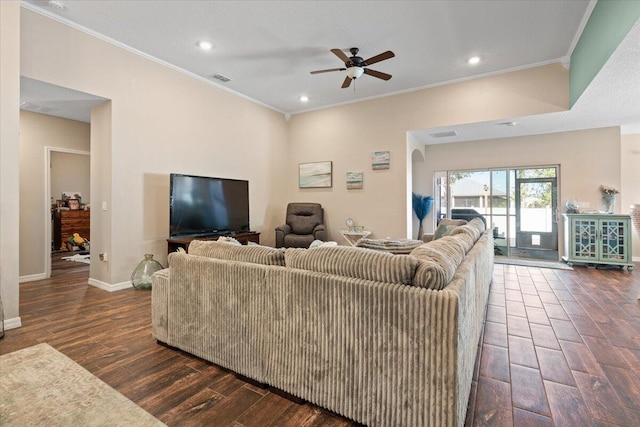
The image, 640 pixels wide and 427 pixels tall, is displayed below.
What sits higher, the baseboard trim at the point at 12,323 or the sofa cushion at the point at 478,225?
the sofa cushion at the point at 478,225

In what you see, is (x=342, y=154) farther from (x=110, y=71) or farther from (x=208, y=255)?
(x=208, y=255)

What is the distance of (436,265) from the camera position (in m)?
1.38

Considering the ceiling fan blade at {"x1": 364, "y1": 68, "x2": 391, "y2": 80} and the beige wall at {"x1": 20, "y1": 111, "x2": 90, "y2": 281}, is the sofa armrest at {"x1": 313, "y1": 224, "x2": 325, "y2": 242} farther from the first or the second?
the beige wall at {"x1": 20, "y1": 111, "x2": 90, "y2": 281}

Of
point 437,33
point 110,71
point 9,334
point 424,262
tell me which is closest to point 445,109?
point 437,33

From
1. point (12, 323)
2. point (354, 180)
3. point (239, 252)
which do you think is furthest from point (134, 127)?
point (354, 180)

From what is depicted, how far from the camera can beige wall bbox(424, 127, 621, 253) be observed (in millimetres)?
5246

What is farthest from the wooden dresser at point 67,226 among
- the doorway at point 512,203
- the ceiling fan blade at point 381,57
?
the doorway at point 512,203

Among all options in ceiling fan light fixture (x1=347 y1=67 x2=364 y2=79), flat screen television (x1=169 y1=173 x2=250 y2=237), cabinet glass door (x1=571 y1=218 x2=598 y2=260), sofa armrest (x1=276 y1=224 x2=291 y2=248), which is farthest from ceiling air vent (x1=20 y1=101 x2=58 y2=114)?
cabinet glass door (x1=571 y1=218 x2=598 y2=260)

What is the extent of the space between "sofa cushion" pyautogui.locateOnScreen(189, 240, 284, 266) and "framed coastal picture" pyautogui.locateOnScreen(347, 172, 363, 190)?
409 cm

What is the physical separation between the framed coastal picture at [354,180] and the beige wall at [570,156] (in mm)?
2440

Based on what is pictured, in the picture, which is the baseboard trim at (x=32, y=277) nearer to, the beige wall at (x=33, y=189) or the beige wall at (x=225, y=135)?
the beige wall at (x=33, y=189)

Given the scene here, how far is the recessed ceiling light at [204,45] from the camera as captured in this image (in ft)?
12.5

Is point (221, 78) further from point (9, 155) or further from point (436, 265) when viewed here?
point (436, 265)

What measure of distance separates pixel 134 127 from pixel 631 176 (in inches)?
332
